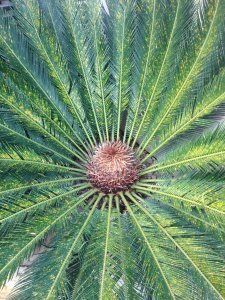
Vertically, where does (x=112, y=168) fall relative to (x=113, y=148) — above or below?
below

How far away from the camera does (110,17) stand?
3930 millimetres

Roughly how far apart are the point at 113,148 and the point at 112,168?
17 cm

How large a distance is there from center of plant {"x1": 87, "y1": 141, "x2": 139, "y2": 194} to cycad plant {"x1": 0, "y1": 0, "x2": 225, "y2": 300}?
12 mm

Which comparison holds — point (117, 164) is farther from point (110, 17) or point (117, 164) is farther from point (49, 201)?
point (110, 17)

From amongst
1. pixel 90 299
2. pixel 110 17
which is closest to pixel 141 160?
pixel 110 17

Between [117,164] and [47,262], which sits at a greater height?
[117,164]

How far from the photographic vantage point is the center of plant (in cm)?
368

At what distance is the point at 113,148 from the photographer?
371 cm

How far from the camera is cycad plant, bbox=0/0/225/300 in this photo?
9.43 ft

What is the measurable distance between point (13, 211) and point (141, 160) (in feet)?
4.57

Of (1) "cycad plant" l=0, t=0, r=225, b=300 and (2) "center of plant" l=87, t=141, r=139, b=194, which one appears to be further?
(2) "center of plant" l=87, t=141, r=139, b=194

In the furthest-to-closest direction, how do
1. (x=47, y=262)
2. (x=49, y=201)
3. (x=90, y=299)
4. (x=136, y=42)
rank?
(x=136, y=42) < (x=49, y=201) < (x=47, y=262) < (x=90, y=299)

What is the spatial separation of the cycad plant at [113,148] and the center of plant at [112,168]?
0.01 m

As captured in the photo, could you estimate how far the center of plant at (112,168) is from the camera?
12.1ft
